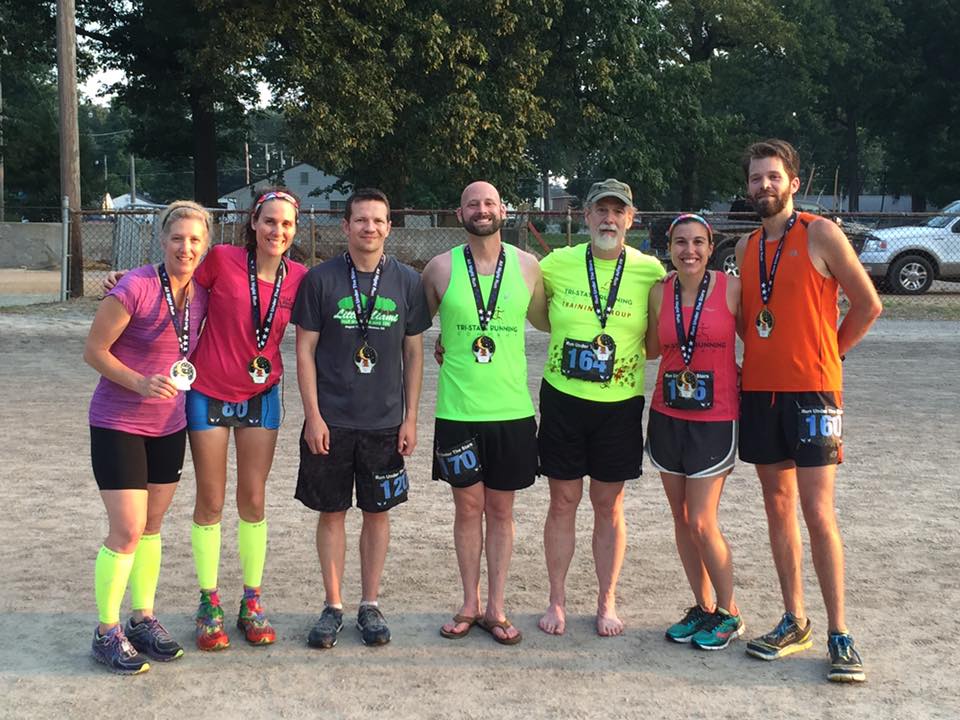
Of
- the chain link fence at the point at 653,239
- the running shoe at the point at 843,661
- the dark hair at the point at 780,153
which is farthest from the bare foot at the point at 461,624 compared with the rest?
the chain link fence at the point at 653,239

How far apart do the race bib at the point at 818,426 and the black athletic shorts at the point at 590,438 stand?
0.75m

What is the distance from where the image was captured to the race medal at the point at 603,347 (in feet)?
15.0

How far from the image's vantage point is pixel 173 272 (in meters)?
4.27

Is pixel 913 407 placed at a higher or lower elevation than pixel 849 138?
lower

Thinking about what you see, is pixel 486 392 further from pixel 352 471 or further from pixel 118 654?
pixel 118 654

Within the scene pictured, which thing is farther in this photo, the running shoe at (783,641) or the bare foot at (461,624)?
the bare foot at (461,624)

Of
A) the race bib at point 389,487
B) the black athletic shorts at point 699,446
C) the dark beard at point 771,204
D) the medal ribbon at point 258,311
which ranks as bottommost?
the race bib at point 389,487

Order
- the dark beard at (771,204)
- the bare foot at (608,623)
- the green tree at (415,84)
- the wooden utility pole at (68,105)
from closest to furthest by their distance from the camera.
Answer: the dark beard at (771,204), the bare foot at (608,623), the wooden utility pole at (68,105), the green tree at (415,84)

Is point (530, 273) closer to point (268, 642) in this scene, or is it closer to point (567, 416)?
point (567, 416)

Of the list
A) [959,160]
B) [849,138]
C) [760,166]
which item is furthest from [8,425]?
[849,138]

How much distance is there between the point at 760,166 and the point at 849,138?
209 feet

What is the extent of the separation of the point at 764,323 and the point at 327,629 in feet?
7.49

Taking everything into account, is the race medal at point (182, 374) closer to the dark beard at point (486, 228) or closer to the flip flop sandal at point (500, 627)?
the dark beard at point (486, 228)

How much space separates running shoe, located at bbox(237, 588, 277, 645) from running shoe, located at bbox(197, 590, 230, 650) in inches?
3.8
